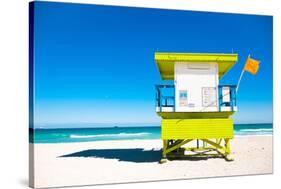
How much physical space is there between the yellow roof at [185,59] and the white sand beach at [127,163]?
4.38 ft

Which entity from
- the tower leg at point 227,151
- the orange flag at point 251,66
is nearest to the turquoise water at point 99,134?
the tower leg at point 227,151

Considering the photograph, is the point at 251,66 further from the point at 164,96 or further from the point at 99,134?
the point at 99,134

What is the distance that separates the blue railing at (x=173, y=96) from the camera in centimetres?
1132

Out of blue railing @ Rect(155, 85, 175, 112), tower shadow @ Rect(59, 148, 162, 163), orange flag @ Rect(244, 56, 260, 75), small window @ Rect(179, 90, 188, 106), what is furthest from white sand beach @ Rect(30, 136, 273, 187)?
orange flag @ Rect(244, 56, 260, 75)

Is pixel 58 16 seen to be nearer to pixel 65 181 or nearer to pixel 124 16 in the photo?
pixel 124 16

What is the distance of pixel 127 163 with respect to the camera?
11.0m

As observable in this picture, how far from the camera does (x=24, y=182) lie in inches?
407

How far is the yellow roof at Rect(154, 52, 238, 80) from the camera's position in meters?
11.3

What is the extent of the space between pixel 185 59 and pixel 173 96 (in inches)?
27.6

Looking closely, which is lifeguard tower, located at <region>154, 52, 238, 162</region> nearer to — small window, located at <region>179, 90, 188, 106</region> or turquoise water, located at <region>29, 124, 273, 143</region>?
small window, located at <region>179, 90, 188, 106</region>

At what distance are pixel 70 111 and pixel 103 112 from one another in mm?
642

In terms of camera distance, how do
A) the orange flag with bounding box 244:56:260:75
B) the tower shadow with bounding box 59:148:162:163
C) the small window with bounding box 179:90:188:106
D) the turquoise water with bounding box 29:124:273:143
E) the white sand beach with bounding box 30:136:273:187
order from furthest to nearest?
the orange flag with bounding box 244:56:260:75 < the small window with bounding box 179:90:188:106 < the tower shadow with bounding box 59:148:162:163 < the turquoise water with bounding box 29:124:273:143 < the white sand beach with bounding box 30:136:273:187

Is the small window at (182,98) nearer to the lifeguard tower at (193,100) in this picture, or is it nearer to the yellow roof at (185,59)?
the lifeguard tower at (193,100)

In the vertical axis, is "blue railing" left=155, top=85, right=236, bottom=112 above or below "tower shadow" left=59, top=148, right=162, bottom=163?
above
